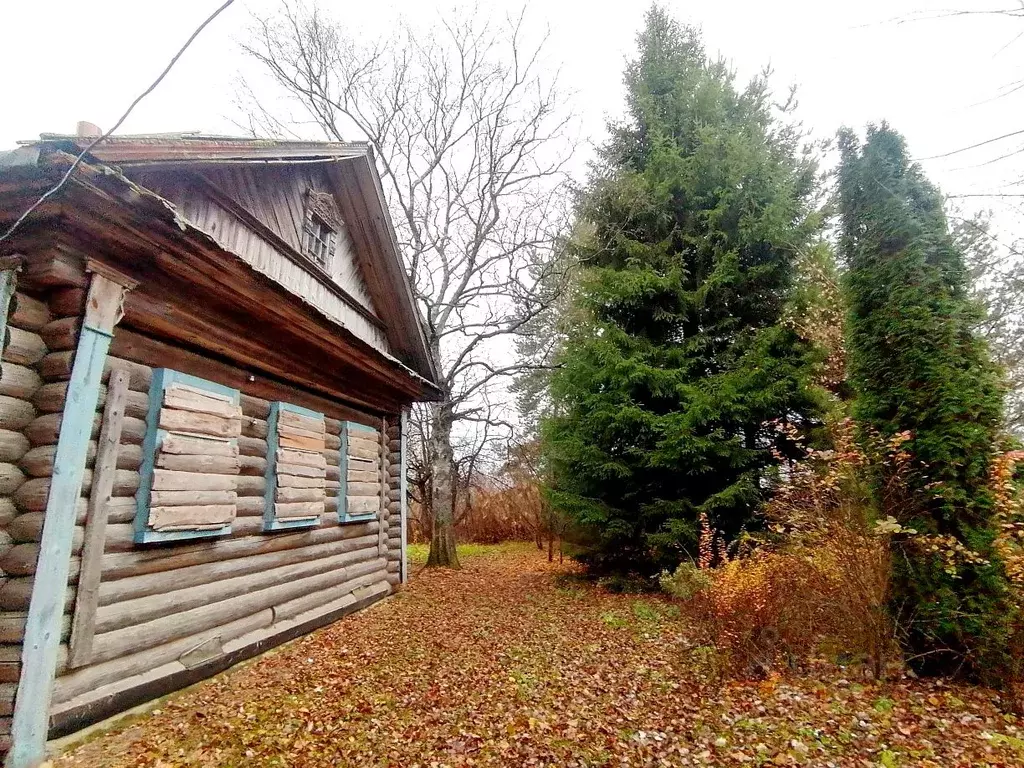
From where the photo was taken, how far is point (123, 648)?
13.4ft

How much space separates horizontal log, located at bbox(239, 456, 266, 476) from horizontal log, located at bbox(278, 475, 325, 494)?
0.77ft

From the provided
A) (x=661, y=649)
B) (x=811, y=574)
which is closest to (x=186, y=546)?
(x=661, y=649)

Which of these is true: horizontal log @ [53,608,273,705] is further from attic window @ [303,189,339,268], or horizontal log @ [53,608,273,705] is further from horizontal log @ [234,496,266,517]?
attic window @ [303,189,339,268]

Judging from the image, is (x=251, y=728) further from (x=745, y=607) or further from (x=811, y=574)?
(x=811, y=574)

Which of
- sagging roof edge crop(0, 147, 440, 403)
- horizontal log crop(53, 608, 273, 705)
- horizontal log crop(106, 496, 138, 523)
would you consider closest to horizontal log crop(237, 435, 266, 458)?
horizontal log crop(106, 496, 138, 523)

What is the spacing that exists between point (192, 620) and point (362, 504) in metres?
3.50

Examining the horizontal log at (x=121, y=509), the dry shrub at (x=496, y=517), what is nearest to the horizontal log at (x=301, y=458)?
the horizontal log at (x=121, y=509)

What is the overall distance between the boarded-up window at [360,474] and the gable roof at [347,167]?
245cm

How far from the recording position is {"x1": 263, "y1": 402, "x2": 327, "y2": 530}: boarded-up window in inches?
237

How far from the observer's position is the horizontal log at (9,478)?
3.46 meters

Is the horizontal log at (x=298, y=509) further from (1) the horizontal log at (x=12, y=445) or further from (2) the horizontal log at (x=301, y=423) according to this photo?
(1) the horizontal log at (x=12, y=445)

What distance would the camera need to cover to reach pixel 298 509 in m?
6.41

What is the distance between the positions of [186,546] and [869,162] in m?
8.72

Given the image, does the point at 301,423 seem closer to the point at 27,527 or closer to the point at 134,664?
the point at 134,664
